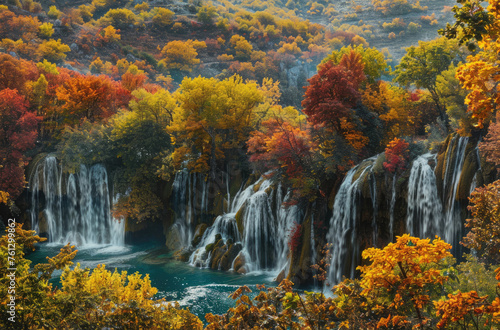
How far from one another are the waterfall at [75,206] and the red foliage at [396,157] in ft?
68.8

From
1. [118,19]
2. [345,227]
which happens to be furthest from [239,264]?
[118,19]

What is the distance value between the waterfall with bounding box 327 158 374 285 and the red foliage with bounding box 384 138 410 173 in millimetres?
953

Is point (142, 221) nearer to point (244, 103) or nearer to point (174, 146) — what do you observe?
point (174, 146)

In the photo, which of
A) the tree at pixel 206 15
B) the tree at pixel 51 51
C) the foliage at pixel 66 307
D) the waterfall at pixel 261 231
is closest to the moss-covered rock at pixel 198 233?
the waterfall at pixel 261 231

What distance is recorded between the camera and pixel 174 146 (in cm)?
3088

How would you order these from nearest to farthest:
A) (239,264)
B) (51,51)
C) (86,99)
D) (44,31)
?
(239,264), (86,99), (51,51), (44,31)

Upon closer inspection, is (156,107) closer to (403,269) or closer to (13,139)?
(13,139)

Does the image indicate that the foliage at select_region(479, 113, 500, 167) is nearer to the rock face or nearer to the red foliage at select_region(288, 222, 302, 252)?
the rock face

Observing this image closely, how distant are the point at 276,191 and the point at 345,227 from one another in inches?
247

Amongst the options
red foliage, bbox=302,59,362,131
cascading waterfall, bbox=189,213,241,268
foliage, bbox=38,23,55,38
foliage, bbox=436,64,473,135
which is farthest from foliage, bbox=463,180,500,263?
foliage, bbox=38,23,55,38

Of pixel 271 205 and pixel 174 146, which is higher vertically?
pixel 174 146

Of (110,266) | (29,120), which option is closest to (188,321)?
(110,266)

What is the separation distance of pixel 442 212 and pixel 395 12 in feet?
371

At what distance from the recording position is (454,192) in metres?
13.8
